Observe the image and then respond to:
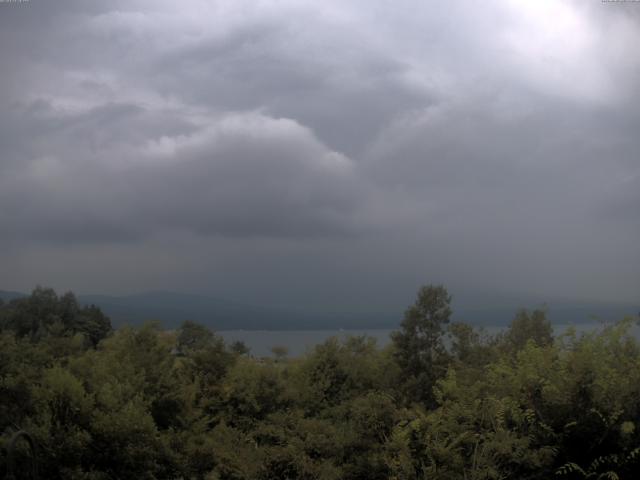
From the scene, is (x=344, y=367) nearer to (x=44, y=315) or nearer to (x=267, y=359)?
(x=267, y=359)

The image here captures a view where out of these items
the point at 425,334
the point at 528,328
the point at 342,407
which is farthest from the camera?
the point at 528,328

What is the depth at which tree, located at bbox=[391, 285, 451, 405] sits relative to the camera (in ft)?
55.6

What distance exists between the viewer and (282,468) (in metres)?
12.4

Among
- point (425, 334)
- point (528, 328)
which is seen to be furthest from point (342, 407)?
point (528, 328)

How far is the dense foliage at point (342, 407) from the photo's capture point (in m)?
8.81

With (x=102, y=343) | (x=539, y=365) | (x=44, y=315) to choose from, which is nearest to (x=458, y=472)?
(x=539, y=365)

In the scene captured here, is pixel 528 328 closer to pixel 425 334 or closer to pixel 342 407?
pixel 425 334

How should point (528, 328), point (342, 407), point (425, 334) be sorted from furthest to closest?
point (528, 328) → point (425, 334) → point (342, 407)

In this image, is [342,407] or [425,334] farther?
[425,334]

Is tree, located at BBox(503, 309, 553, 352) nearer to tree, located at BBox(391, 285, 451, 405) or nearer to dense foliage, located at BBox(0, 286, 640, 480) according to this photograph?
dense foliage, located at BBox(0, 286, 640, 480)

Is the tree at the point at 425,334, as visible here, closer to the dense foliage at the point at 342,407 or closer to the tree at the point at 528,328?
the dense foliage at the point at 342,407

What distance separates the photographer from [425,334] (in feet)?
56.3

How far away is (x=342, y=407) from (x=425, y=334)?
3.53m

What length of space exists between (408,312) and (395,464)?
7925mm
